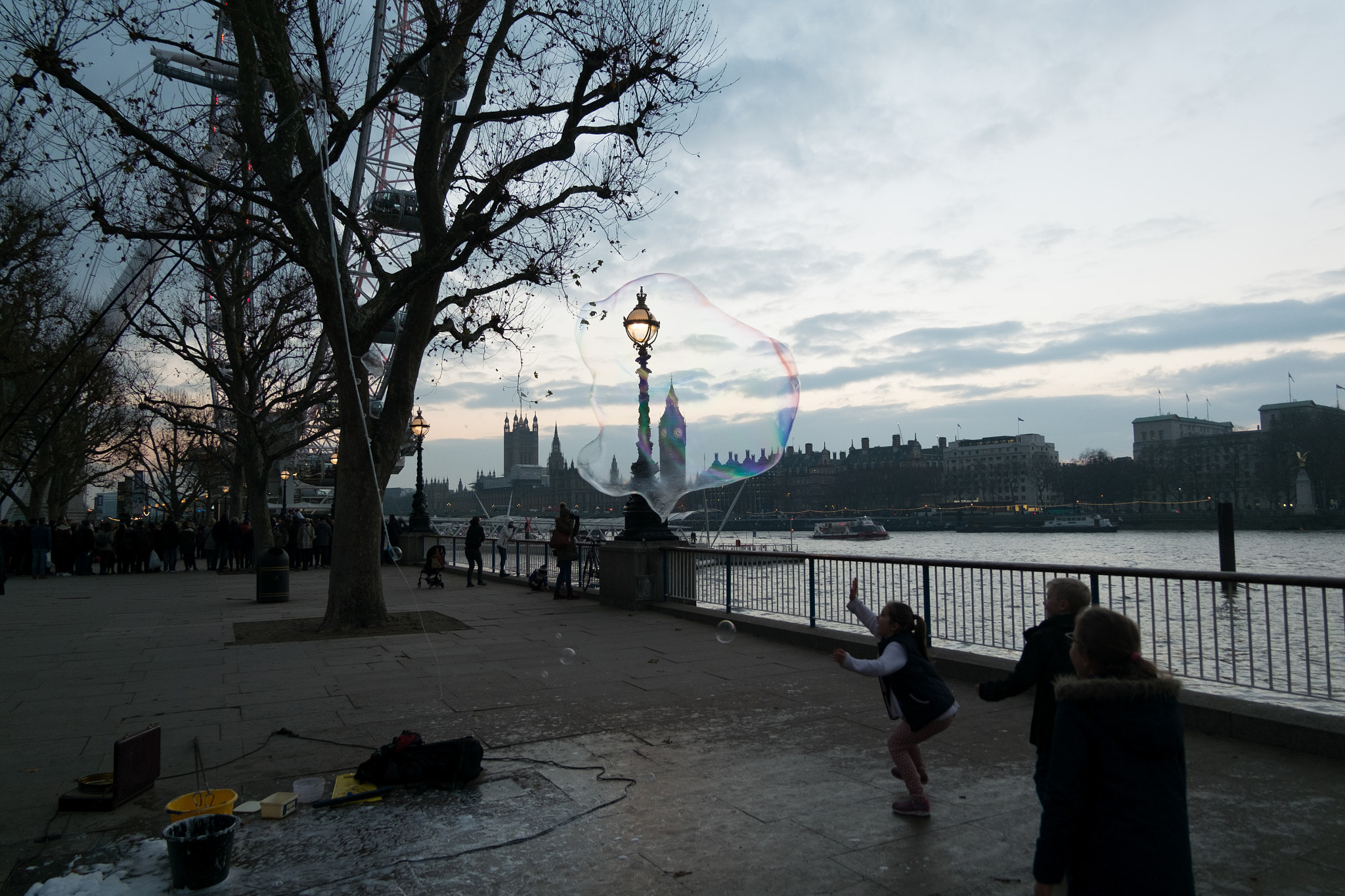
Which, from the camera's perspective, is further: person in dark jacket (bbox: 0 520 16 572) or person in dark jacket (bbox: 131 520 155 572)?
person in dark jacket (bbox: 131 520 155 572)

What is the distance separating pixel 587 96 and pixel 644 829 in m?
10.1

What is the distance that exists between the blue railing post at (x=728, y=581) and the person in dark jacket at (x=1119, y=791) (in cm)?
971

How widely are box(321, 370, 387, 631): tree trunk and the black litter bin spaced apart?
217 inches

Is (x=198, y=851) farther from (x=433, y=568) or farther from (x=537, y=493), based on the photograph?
(x=537, y=493)

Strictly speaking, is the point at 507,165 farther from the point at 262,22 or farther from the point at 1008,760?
the point at 1008,760

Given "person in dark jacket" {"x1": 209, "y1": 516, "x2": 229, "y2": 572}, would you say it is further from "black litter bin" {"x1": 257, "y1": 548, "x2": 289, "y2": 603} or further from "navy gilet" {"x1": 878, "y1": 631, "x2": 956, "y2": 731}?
"navy gilet" {"x1": 878, "y1": 631, "x2": 956, "y2": 731}

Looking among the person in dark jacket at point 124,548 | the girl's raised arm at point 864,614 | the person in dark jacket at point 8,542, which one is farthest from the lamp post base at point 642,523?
the person in dark jacket at point 8,542

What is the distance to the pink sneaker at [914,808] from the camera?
177 inches

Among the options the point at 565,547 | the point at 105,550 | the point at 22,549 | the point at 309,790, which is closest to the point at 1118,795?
the point at 309,790

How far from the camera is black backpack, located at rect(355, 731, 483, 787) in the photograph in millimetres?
5109

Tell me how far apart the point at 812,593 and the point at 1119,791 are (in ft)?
27.2

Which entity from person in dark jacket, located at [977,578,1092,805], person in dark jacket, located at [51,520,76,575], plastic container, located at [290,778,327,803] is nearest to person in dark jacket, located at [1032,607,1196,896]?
person in dark jacket, located at [977,578,1092,805]

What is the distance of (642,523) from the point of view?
14578mm

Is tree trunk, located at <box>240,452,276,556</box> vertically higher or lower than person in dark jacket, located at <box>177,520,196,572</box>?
higher
